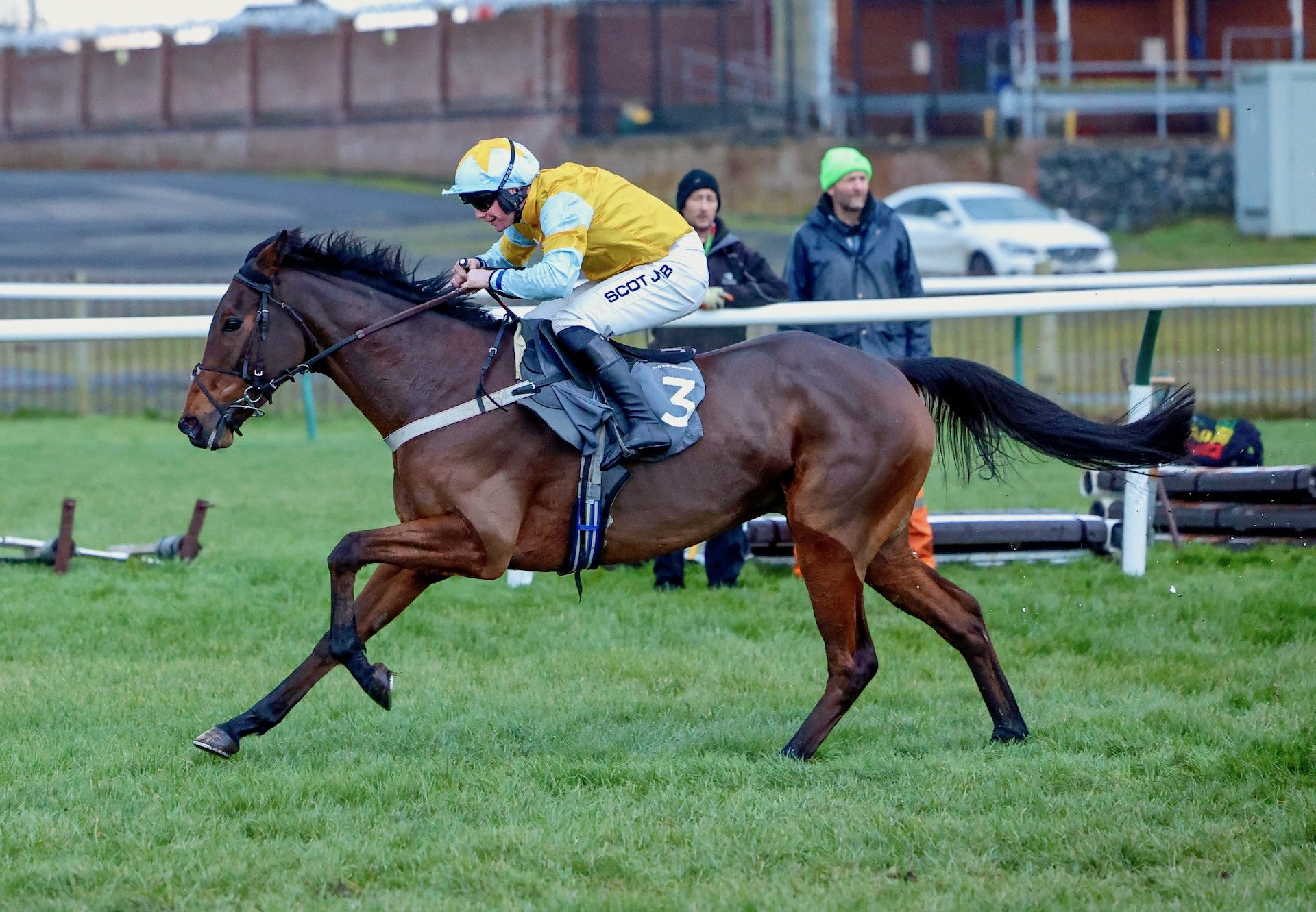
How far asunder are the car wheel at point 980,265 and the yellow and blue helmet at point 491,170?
19622 mm

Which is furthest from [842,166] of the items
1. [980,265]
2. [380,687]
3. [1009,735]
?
[980,265]

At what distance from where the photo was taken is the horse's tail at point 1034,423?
18.9 ft

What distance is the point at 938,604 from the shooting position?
565 centimetres

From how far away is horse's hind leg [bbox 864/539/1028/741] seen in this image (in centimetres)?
560

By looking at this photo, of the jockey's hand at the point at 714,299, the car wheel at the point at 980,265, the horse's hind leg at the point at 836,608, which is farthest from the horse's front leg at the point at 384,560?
the car wheel at the point at 980,265

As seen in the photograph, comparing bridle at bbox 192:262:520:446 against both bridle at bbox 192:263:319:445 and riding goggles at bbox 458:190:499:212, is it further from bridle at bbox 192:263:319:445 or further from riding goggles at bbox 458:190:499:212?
→ riding goggles at bbox 458:190:499:212

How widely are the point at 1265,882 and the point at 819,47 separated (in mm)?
31203

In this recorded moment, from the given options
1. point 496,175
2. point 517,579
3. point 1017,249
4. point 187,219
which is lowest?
point 517,579

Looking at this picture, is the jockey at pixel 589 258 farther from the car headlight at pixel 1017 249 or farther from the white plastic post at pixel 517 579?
the car headlight at pixel 1017 249

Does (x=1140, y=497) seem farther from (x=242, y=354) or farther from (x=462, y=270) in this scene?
(x=242, y=354)

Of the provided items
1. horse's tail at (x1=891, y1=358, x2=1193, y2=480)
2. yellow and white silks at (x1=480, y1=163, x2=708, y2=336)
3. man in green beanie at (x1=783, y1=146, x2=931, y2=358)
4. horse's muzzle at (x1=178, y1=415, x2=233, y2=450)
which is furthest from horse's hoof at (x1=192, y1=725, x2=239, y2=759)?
man in green beanie at (x1=783, y1=146, x2=931, y2=358)

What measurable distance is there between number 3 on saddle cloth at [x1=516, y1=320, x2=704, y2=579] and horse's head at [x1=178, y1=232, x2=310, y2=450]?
82 cm

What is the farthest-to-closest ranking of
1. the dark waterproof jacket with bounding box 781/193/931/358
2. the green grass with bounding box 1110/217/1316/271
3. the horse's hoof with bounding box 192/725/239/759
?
the green grass with bounding box 1110/217/1316/271, the dark waterproof jacket with bounding box 781/193/931/358, the horse's hoof with bounding box 192/725/239/759

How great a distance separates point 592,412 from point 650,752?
1.12m
